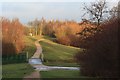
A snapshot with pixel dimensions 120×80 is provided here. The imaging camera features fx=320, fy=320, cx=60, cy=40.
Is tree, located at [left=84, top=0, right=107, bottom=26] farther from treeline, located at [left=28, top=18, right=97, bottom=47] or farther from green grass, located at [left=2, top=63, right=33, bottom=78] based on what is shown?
treeline, located at [left=28, top=18, right=97, bottom=47]

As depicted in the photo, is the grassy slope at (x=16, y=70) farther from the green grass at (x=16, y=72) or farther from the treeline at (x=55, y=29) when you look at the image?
the treeline at (x=55, y=29)

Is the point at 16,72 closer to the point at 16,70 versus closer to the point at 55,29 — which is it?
the point at 16,70

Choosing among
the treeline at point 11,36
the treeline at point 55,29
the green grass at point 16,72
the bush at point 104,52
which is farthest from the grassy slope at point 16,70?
the treeline at point 55,29

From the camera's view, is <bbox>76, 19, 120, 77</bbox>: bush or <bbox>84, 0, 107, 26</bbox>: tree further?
<bbox>84, 0, 107, 26</bbox>: tree

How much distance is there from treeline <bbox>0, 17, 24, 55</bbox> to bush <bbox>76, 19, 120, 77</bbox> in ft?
104

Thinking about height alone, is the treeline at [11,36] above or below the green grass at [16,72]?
above

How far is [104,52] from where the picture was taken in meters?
20.0

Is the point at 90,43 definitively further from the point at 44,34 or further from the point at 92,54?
the point at 44,34

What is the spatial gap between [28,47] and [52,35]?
22.3m

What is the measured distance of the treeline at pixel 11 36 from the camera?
5294 centimetres

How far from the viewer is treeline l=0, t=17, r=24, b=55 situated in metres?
52.9

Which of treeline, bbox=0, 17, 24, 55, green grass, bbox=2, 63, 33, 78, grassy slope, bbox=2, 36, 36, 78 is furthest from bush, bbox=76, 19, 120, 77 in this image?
treeline, bbox=0, 17, 24, 55

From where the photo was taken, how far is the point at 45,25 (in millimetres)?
100938

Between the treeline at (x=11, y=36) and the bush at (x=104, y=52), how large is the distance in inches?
1252
